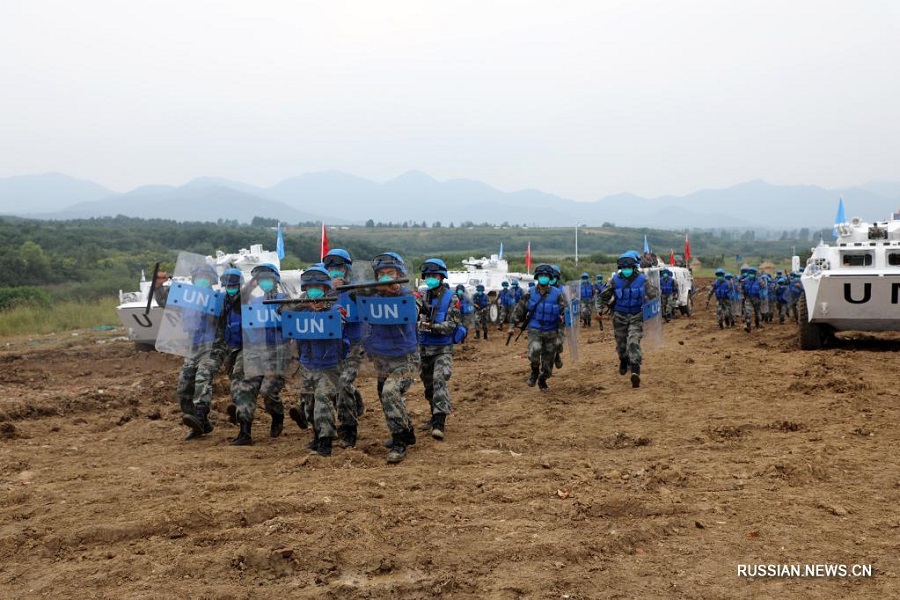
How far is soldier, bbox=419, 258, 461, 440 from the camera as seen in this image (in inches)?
324

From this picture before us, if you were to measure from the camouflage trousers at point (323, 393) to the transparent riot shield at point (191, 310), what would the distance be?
5.23ft

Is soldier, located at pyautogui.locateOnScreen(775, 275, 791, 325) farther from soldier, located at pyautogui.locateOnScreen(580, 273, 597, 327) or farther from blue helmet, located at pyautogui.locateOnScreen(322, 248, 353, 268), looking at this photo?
blue helmet, located at pyautogui.locateOnScreen(322, 248, 353, 268)

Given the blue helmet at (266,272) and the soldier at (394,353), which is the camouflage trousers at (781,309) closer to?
the soldier at (394,353)

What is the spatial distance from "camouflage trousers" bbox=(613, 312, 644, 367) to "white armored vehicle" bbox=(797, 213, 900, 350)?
4160mm

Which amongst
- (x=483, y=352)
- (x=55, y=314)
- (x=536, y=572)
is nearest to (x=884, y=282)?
(x=483, y=352)

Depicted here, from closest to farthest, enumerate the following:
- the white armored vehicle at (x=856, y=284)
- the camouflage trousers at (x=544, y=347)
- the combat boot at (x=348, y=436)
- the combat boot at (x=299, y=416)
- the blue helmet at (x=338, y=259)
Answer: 1. the combat boot at (x=348, y=436)
2. the blue helmet at (x=338, y=259)
3. the combat boot at (x=299, y=416)
4. the camouflage trousers at (x=544, y=347)
5. the white armored vehicle at (x=856, y=284)

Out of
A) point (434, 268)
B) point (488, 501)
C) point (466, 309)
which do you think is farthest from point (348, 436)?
point (466, 309)

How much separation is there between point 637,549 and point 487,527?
95 centimetres

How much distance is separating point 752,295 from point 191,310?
16.3m

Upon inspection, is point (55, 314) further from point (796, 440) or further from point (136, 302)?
point (796, 440)

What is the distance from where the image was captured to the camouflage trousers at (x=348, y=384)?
768cm

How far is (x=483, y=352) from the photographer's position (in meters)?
18.9

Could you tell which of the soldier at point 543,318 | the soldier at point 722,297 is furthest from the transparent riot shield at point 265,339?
the soldier at point 722,297

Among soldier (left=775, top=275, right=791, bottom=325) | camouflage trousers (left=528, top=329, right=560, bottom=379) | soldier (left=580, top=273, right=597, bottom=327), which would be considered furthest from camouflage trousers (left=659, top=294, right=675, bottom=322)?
camouflage trousers (left=528, top=329, right=560, bottom=379)
